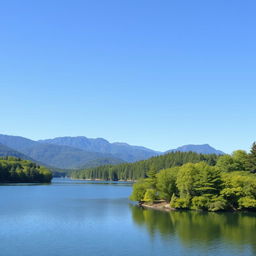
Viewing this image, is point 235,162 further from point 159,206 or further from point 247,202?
point 159,206

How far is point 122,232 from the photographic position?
63.6 metres

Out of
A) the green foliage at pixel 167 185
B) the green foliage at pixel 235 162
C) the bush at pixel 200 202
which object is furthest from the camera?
the green foliage at pixel 235 162

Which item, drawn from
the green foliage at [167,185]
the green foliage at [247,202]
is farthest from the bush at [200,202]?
the green foliage at [167,185]

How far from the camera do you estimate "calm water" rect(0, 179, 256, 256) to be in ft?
164

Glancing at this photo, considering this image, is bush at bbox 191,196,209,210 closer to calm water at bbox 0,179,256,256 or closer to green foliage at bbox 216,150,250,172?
calm water at bbox 0,179,256,256

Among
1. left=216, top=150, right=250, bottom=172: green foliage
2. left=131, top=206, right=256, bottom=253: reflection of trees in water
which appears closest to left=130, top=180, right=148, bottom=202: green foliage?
→ left=131, top=206, right=256, bottom=253: reflection of trees in water

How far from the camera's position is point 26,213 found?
276 feet

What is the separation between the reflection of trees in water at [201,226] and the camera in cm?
5797

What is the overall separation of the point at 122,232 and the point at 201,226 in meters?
16.5

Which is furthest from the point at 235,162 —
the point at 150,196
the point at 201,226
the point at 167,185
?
the point at 201,226

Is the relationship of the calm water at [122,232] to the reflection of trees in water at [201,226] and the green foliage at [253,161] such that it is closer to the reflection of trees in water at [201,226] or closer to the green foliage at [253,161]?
the reflection of trees in water at [201,226]

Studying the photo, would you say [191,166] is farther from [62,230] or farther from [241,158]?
[62,230]

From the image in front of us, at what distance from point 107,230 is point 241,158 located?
257 feet

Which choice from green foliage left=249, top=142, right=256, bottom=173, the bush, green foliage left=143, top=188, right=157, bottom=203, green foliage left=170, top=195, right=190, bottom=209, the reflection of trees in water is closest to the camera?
the reflection of trees in water
